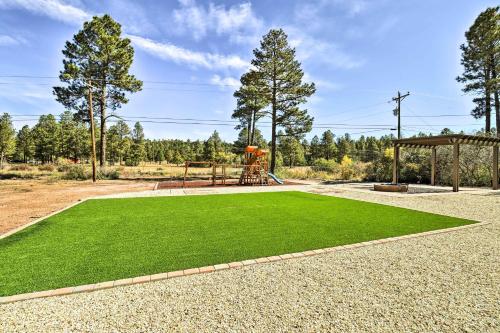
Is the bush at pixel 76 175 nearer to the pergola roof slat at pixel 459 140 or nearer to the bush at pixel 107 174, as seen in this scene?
the bush at pixel 107 174

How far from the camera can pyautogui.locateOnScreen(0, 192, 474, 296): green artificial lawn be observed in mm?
3379

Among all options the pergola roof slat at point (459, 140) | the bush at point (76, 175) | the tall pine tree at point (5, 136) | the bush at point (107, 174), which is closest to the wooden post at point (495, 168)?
the pergola roof slat at point (459, 140)

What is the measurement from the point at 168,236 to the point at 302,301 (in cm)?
305

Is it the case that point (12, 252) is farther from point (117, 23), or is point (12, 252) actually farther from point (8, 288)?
point (117, 23)

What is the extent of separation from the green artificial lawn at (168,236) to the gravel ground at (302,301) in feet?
1.66

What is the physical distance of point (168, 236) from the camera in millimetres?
4883

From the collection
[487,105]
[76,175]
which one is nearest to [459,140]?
[487,105]

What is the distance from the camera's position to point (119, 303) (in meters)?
2.61

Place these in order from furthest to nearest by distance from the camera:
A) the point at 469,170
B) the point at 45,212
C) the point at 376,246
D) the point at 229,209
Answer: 1. the point at 469,170
2. the point at 229,209
3. the point at 45,212
4. the point at 376,246

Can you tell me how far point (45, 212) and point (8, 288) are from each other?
526 centimetres

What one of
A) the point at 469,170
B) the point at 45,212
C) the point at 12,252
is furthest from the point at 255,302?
the point at 469,170

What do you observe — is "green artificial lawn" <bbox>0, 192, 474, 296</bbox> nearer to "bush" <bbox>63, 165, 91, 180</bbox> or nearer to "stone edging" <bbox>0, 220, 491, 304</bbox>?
"stone edging" <bbox>0, 220, 491, 304</bbox>

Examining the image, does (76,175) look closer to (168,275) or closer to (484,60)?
(168,275)

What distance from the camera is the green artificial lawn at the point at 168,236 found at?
11.1 feet
